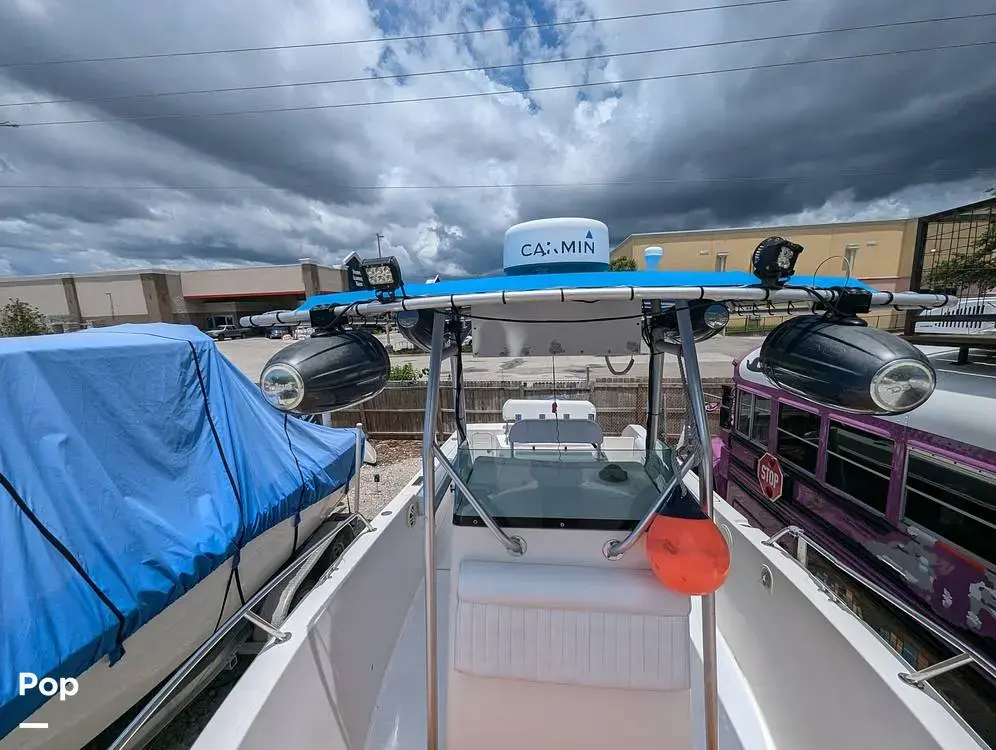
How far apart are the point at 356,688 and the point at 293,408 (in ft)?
5.48

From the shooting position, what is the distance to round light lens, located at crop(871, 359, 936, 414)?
1.19 meters

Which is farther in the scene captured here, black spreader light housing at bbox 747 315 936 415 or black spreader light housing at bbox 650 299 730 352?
black spreader light housing at bbox 650 299 730 352

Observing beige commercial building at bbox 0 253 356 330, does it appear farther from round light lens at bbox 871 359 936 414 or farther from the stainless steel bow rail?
round light lens at bbox 871 359 936 414

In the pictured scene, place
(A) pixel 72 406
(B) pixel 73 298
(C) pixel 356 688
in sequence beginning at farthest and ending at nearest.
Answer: (B) pixel 73 298 → (A) pixel 72 406 → (C) pixel 356 688

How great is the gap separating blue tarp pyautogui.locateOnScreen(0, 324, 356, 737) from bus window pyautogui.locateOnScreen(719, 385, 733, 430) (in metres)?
5.21

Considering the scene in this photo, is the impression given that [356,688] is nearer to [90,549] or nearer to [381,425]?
[90,549]

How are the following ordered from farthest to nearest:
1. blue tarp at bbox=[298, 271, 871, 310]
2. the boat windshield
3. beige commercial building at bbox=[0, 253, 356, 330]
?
1. beige commercial building at bbox=[0, 253, 356, 330]
2. the boat windshield
3. blue tarp at bbox=[298, 271, 871, 310]

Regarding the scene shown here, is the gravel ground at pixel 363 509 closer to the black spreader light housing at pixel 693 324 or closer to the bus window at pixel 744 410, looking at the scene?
the black spreader light housing at pixel 693 324

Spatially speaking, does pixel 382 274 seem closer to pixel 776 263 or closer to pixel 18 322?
pixel 776 263

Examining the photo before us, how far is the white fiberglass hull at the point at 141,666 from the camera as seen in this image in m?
1.97

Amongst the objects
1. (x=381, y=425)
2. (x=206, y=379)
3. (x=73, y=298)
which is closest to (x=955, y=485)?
(x=206, y=379)

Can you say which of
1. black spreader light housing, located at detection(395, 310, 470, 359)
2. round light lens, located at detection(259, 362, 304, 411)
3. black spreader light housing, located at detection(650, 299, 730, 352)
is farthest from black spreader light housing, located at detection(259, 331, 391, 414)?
black spreader light housing, located at detection(650, 299, 730, 352)

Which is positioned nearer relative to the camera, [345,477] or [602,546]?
[602,546]

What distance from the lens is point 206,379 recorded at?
346 centimetres
